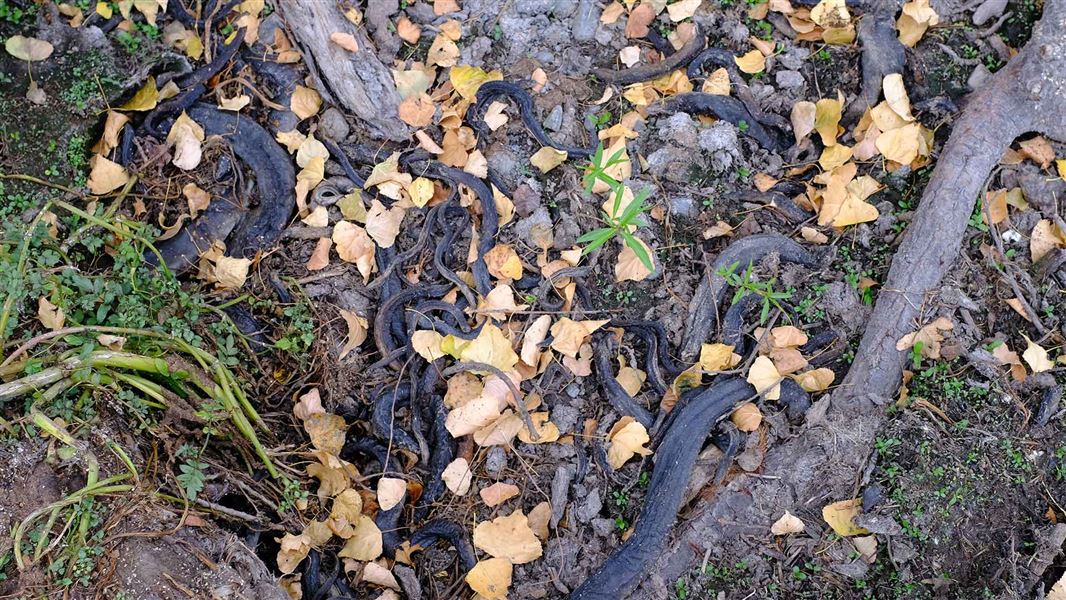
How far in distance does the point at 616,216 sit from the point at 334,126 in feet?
3.88

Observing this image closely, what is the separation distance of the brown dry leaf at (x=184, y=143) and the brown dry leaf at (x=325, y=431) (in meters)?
1.13

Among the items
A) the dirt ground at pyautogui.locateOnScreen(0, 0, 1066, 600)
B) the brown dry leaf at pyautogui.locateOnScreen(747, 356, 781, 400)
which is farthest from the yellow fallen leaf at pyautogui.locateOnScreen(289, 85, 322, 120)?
the brown dry leaf at pyautogui.locateOnScreen(747, 356, 781, 400)

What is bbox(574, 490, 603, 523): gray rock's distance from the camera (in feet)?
8.39

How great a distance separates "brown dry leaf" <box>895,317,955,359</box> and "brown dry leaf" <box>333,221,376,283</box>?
75.3 inches

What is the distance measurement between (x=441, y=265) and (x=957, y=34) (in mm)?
2253

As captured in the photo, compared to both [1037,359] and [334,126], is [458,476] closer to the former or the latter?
[334,126]

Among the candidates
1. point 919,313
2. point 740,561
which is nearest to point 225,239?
point 740,561

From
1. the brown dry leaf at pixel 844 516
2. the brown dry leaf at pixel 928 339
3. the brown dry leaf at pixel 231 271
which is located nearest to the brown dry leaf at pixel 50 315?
the brown dry leaf at pixel 231 271

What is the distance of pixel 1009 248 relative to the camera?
2.76m

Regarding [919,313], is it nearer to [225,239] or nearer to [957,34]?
[957,34]

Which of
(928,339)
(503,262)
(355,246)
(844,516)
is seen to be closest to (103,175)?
(355,246)

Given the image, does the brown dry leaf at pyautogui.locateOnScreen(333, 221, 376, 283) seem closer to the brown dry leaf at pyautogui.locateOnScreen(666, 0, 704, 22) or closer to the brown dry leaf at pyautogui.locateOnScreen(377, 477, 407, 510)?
the brown dry leaf at pyautogui.locateOnScreen(377, 477, 407, 510)

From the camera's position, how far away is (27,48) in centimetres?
293

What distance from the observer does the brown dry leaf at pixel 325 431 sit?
267 cm
